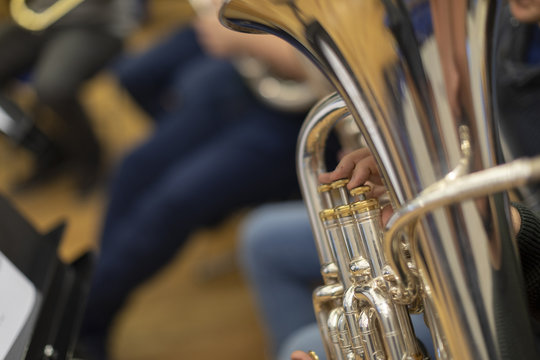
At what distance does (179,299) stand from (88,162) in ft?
2.61

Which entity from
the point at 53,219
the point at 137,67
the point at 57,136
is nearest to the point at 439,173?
the point at 137,67

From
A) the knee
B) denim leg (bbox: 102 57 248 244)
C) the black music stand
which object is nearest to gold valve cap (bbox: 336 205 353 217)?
the black music stand

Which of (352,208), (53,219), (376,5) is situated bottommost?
(53,219)

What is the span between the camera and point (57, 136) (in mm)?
2090

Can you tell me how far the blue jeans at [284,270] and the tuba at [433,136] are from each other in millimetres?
397

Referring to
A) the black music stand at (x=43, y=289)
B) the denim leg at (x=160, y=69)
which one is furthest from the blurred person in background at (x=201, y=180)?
the black music stand at (x=43, y=289)

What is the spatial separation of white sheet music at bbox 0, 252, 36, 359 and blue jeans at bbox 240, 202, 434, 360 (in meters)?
0.34

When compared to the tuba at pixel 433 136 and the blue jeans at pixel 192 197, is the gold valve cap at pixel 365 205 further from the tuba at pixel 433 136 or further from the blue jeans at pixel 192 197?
the blue jeans at pixel 192 197

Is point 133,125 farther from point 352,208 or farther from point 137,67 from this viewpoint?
point 352,208

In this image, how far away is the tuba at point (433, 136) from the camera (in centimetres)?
31

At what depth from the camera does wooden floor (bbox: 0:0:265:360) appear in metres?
1.16

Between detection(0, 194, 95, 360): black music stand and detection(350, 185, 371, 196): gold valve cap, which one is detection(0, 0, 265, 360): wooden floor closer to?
detection(0, 194, 95, 360): black music stand

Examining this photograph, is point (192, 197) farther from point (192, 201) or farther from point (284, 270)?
point (284, 270)

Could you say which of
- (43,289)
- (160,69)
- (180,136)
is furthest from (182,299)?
(43,289)
